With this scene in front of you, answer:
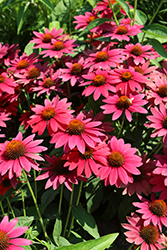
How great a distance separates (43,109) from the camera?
1.36 meters

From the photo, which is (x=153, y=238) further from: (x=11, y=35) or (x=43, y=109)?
(x=11, y=35)

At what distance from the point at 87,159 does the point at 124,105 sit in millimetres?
359

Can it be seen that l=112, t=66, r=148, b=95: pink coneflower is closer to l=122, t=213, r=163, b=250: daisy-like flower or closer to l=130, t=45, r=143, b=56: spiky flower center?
l=130, t=45, r=143, b=56: spiky flower center

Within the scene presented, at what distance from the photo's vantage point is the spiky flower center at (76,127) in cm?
118

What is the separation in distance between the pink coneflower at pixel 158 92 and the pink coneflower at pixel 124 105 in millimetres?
133

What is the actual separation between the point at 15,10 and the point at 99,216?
229 centimetres

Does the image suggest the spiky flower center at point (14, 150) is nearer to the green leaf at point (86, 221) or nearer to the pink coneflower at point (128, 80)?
the green leaf at point (86, 221)

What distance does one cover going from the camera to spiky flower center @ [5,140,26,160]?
1.12m

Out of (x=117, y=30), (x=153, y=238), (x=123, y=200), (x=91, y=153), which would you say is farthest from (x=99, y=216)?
(x=117, y=30)

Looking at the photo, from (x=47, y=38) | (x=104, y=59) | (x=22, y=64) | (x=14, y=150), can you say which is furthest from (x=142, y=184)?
(x=47, y=38)

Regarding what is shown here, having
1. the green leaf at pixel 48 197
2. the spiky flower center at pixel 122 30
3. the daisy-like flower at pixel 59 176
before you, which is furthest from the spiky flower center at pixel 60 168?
the spiky flower center at pixel 122 30

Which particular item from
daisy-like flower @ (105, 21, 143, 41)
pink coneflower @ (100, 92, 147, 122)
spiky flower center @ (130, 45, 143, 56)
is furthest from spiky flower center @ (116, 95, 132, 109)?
daisy-like flower @ (105, 21, 143, 41)

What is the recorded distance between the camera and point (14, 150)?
1117 mm

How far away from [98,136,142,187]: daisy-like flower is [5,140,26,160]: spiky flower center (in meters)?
0.38
